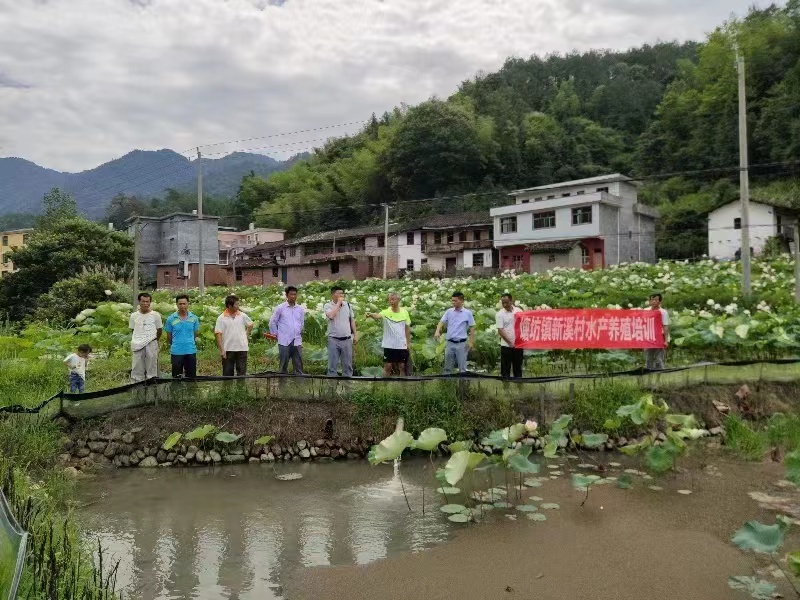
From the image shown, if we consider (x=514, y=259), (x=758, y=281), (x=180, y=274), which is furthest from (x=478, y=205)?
(x=758, y=281)

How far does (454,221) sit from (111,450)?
37.5 metres

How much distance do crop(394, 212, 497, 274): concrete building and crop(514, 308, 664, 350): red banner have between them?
32701 mm

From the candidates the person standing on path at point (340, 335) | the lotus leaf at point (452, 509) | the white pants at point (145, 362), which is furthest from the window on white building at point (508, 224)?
the lotus leaf at point (452, 509)

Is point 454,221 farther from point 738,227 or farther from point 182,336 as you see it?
point 182,336

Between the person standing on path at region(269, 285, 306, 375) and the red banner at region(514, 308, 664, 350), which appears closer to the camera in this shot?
the person standing on path at region(269, 285, 306, 375)

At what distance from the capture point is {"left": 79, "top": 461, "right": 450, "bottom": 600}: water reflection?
552 centimetres

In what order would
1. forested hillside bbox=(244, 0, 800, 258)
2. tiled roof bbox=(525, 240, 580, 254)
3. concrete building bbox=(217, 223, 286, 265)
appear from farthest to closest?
1. concrete building bbox=(217, 223, 286, 265)
2. forested hillside bbox=(244, 0, 800, 258)
3. tiled roof bbox=(525, 240, 580, 254)

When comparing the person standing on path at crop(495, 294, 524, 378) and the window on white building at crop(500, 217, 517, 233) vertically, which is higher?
the window on white building at crop(500, 217, 517, 233)

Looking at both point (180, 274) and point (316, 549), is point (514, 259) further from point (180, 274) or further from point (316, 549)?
point (316, 549)

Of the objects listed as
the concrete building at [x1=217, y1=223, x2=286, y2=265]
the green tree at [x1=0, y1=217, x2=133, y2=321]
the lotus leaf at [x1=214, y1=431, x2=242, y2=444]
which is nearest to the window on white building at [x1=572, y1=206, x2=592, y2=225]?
the green tree at [x1=0, y1=217, x2=133, y2=321]

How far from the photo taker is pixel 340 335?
9.73 m

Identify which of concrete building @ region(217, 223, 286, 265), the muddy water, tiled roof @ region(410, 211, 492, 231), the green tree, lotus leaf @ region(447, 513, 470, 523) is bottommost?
the muddy water

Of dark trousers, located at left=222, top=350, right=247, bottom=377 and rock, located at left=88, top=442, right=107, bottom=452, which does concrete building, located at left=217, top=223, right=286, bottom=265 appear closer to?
dark trousers, located at left=222, top=350, right=247, bottom=377

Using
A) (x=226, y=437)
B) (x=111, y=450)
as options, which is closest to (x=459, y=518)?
(x=226, y=437)
